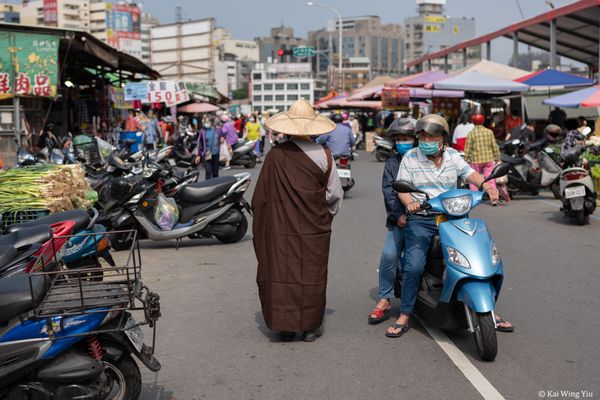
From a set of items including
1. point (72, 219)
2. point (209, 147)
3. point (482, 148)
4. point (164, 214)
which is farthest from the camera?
point (209, 147)

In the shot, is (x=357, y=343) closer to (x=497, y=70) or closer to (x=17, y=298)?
(x=17, y=298)

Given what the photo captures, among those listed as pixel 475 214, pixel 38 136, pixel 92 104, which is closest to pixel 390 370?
pixel 475 214

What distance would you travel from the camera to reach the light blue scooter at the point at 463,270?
5.00m

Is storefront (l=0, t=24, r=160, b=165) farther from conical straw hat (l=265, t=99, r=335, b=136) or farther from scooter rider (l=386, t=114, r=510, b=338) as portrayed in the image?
scooter rider (l=386, t=114, r=510, b=338)

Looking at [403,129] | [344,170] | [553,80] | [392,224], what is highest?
[553,80]

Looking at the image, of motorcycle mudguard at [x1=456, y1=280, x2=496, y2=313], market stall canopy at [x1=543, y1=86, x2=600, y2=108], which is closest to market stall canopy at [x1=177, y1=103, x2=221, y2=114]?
market stall canopy at [x1=543, y1=86, x2=600, y2=108]

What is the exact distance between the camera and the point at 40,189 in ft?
26.3

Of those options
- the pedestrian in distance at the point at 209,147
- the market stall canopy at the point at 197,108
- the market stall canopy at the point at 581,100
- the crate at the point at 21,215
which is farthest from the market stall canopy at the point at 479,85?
the market stall canopy at the point at 197,108

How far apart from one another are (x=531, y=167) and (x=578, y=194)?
3.63m

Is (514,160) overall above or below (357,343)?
above

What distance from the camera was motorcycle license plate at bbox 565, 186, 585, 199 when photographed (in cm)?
1073

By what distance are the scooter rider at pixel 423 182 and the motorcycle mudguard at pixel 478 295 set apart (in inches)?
20.7

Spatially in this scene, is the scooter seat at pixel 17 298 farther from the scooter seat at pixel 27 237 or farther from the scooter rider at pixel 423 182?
the scooter rider at pixel 423 182

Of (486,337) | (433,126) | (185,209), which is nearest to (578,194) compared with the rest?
(185,209)
